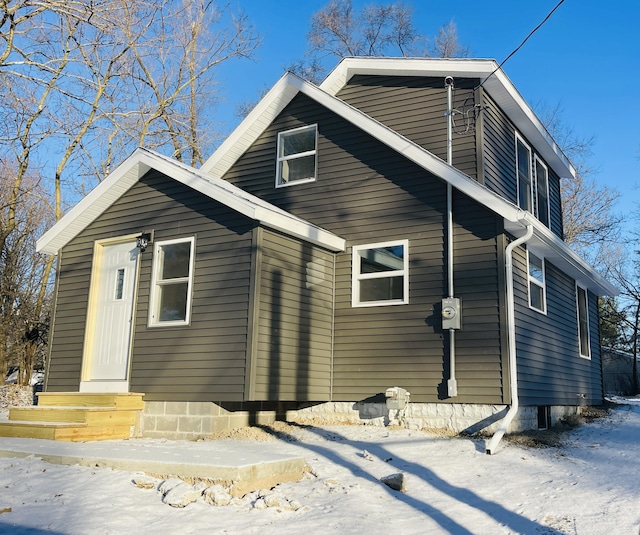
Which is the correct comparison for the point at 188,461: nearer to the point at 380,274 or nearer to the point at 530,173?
the point at 380,274

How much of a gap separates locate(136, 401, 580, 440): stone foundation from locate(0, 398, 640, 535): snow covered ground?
1.09 m

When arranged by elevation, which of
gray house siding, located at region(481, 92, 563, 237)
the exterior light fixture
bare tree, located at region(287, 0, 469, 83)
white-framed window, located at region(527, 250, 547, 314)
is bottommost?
white-framed window, located at region(527, 250, 547, 314)

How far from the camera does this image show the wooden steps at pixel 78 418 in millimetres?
8312

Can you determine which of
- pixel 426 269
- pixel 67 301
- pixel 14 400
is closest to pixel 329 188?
pixel 426 269

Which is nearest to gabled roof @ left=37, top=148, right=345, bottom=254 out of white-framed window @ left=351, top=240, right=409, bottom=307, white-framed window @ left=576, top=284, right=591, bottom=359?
white-framed window @ left=351, top=240, right=409, bottom=307

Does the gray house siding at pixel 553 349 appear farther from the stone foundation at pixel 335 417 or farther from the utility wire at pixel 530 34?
the utility wire at pixel 530 34

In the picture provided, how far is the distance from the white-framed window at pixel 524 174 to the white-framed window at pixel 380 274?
3176 mm

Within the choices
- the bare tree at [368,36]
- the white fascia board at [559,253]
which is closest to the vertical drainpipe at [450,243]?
the white fascia board at [559,253]

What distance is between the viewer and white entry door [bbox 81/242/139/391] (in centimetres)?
1022

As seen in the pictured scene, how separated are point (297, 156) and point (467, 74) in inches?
134

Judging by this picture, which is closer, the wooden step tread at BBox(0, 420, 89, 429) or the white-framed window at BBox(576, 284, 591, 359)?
the wooden step tread at BBox(0, 420, 89, 429)

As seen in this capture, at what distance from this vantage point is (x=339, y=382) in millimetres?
10289

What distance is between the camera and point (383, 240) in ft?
34.1

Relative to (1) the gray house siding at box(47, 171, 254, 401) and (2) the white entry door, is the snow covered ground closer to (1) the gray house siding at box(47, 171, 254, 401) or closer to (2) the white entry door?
(1) the gray house siding at box(47, 171, 254, 401)
